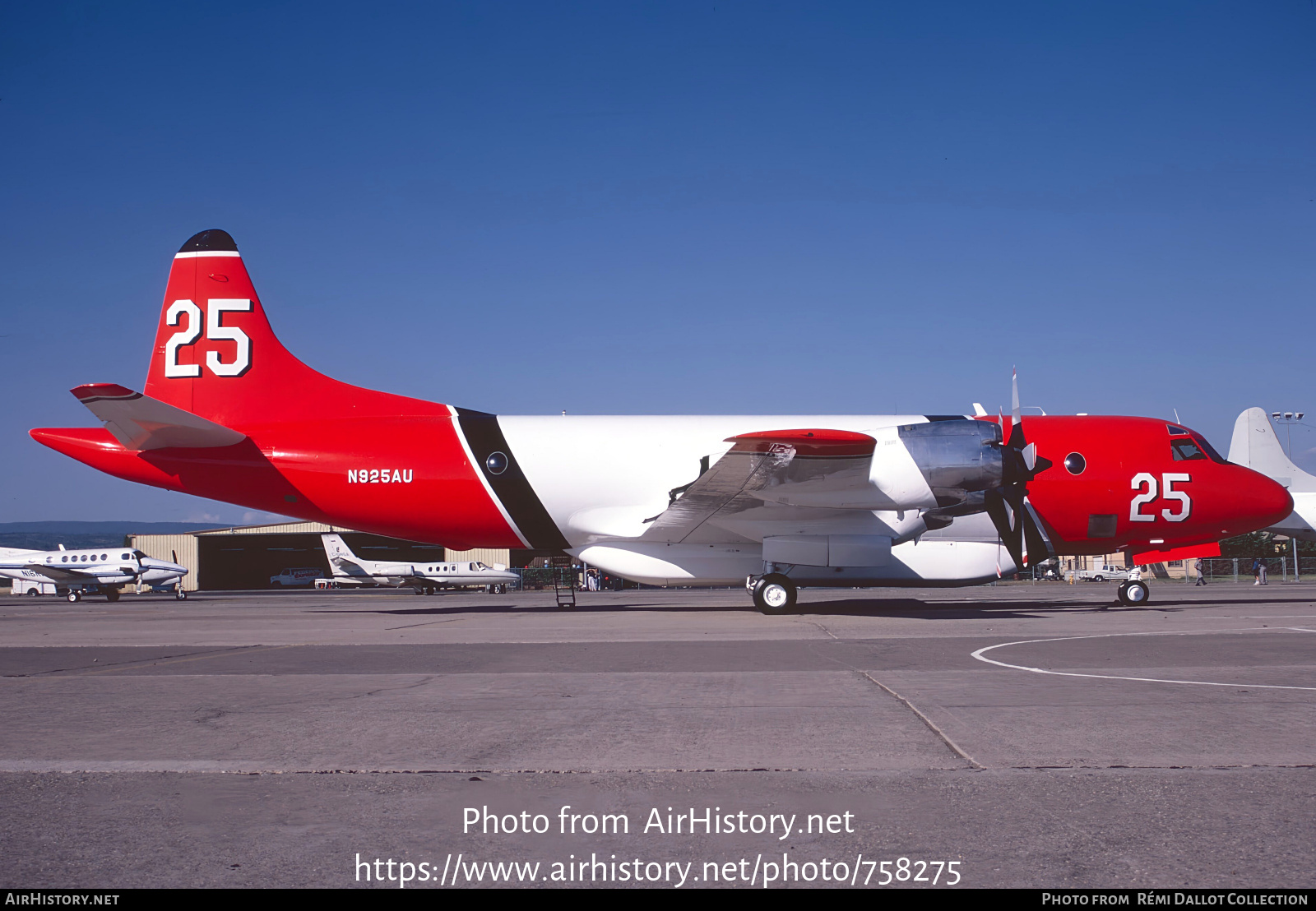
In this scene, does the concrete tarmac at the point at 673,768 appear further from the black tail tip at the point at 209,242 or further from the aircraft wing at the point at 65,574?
the aircraft wing at the point at 65,574

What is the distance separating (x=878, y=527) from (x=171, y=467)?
48.7 feet

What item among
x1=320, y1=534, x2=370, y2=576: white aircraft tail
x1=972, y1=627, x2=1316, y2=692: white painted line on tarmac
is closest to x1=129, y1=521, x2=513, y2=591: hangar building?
x1=320, y1=534, x2=370, y2=576: white aircraft tail

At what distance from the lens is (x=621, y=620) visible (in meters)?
17.2

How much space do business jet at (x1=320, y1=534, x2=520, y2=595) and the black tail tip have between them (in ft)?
104

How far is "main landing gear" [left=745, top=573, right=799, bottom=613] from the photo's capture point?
59.3 feet

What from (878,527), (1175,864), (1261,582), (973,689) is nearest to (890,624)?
(878,527)

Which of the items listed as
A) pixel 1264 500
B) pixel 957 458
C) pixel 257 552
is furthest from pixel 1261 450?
pixel 257 552

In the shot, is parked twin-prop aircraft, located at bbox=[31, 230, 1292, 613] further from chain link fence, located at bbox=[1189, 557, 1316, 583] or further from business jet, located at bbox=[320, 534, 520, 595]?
chain link fence, located at bbox=[1189, 557, 1316, 583]

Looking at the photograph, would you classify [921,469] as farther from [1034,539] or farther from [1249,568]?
[1249,568]

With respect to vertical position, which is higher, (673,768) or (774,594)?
(673,768)

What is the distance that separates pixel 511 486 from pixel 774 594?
603cm

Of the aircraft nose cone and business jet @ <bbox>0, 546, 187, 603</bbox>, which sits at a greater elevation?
the aircraft nose cone

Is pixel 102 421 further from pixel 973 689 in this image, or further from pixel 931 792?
pixel 931 792

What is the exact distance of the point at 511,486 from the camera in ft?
62.9
